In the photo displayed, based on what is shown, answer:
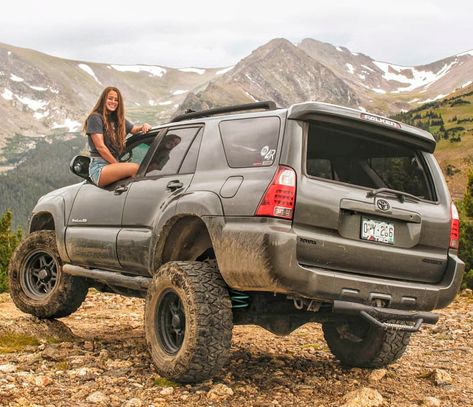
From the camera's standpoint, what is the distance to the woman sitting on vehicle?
601 centimetres

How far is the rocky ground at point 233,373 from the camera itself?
4543 mm

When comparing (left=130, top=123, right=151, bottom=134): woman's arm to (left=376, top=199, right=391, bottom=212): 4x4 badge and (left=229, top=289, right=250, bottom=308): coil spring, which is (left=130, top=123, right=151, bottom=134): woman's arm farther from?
(left=376, top=199, right=391, bottom=212): 4x4 badge

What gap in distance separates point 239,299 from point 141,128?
236cm

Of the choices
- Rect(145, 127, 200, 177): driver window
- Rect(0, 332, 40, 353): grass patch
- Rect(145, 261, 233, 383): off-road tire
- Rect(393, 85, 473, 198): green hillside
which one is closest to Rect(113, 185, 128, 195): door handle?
Rect(145, 127, 200, 177): driver window

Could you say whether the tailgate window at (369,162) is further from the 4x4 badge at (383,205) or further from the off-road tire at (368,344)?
the off-road tire at (368,344)

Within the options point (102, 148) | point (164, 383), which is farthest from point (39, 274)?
point (164, 383)

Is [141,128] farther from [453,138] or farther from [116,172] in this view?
[453,138]

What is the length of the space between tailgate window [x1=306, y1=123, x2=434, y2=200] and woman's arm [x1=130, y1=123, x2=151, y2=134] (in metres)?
1.85

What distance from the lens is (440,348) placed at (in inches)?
273

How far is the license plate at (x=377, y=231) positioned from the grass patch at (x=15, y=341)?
3.40m

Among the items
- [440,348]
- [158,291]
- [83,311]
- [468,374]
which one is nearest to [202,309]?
[158,291]

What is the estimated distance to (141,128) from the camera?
6430 millimetres

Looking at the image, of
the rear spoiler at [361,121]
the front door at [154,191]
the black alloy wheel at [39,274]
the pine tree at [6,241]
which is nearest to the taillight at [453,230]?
the rear spoiler at [361,121]

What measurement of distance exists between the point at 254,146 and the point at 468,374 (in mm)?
2998
